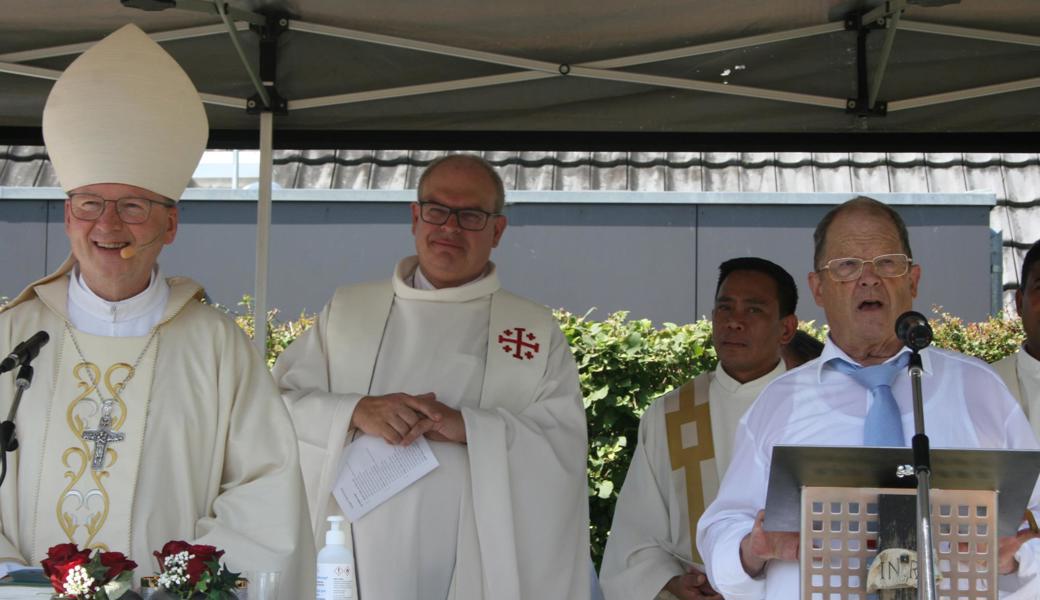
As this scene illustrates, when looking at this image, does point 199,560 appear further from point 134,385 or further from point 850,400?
point 850,400

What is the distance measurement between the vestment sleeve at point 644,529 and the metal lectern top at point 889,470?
229 cm

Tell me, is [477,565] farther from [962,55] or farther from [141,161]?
[962,55]

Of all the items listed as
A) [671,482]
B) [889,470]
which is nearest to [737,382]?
[671,482]

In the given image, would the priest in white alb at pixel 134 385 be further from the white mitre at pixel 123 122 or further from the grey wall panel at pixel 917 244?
the grey wall panel at pixel 917 244

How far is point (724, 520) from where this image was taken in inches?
149

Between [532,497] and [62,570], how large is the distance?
2.13 metres

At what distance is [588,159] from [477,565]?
21.8 ft

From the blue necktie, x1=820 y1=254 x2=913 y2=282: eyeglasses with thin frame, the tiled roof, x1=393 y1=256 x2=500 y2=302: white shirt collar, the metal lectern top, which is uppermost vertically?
the tiled roof

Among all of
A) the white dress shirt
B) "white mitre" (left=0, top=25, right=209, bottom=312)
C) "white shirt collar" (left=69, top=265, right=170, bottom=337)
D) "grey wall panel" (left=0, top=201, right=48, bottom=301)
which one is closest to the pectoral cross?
"white shirt collar" (left=69, top=265, right=170, bottom=337)

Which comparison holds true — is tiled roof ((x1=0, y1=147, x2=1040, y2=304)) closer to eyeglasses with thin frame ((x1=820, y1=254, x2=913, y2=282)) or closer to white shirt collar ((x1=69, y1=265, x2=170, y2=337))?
white shirt collar ((x1=69, y1=265, x2=170, y2=337))

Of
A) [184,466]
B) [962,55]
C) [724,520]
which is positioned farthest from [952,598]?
[962,55]

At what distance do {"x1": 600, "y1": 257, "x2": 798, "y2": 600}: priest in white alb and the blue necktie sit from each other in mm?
1758

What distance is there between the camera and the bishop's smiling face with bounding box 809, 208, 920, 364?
3.84 m

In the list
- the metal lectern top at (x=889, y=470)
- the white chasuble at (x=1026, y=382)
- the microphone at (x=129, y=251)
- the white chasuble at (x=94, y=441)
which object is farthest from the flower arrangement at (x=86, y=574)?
the white chasuble at (x=1026, y=382)
